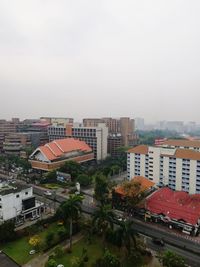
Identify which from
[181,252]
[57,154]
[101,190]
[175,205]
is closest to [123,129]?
[57,154]

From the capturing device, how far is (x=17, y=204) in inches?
1807

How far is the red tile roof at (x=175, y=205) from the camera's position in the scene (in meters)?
43.3

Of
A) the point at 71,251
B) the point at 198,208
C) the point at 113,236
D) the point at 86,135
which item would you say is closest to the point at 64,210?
the point at 71,251

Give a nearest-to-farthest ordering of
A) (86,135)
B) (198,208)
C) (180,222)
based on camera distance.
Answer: (180,222), (198,208), (86,135)

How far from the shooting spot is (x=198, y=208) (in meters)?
46.0

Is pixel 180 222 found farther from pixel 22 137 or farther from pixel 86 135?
pixel 22 137

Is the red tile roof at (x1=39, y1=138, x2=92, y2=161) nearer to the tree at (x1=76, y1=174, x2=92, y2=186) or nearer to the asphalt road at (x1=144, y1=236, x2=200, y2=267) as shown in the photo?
the tree at (x1=76, y1=174, x2=92, y2=186)

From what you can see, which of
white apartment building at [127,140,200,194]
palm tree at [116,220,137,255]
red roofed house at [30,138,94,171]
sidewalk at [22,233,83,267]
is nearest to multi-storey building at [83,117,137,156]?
red roofed house at [30,138,94,171]

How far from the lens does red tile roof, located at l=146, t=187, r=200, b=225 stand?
43.3 m

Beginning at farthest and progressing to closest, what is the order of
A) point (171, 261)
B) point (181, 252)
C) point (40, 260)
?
point (181, 252), point (40, 260), point (171, 261)

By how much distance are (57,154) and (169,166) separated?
134 ft

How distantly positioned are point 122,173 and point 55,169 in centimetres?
2474

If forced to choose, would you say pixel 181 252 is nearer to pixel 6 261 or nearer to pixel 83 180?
pixel 6 261

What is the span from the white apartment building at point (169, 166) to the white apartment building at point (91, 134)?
3649 cm
